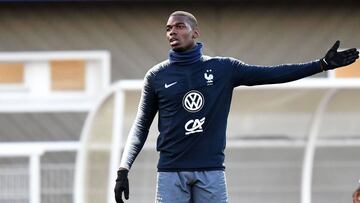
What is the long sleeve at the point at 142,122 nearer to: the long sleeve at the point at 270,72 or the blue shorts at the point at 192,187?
the blue shorts at the point at 192,187

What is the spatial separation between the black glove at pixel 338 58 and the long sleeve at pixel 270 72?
0.17ft

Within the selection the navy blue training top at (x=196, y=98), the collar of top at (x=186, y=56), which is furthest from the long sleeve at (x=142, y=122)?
the collar of top at (x=186, y=56)

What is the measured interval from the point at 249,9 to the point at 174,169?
27.1 feet

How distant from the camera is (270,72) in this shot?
6125mm

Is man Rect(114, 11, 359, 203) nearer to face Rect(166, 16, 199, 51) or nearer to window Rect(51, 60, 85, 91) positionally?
face Rect(166, 16, 199, 51)

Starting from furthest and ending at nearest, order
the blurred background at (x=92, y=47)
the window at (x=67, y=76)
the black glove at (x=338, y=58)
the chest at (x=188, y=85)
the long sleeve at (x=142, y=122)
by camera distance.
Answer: the window at (x=67, y=76) → the blurred background at (x=92, y=47) → the long sleeve at (x=142, y=122) → the chest at (x=188, y=85) → the black glove at (x=338, y=58)

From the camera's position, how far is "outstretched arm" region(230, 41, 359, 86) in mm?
6012

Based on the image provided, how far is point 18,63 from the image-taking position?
564 inches

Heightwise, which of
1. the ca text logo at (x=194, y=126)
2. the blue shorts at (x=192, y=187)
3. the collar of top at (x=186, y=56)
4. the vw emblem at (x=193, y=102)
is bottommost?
the blue shorts at (x=192, y=187)

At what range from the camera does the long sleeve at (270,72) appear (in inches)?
239

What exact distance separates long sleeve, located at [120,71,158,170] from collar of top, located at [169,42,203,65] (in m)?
0.17

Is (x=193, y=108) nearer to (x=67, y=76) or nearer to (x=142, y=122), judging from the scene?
(x=142, y=122)

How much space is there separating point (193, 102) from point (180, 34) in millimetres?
362

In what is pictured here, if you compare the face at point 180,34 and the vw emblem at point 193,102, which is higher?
the face at point 180,34
